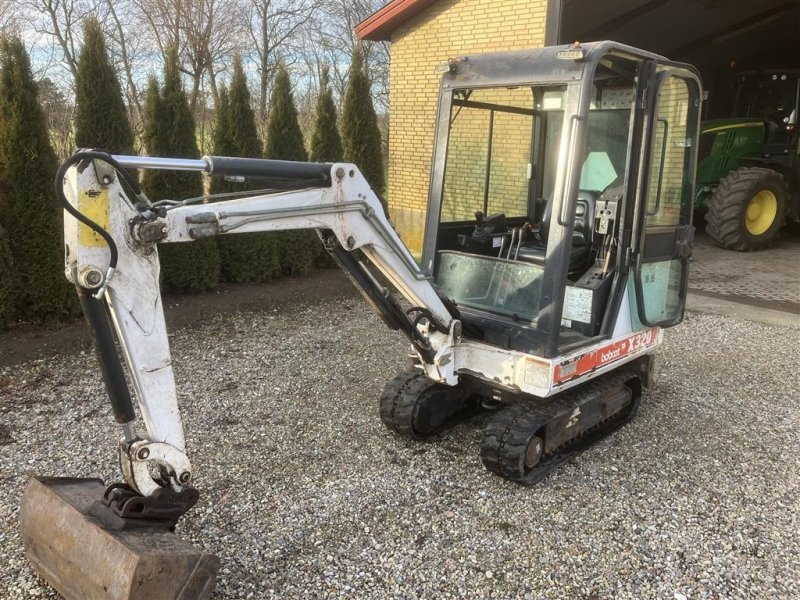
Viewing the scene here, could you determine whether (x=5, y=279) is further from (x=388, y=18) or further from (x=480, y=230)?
(x=388, y=18)

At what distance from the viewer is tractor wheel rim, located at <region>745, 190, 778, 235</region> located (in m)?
11.3

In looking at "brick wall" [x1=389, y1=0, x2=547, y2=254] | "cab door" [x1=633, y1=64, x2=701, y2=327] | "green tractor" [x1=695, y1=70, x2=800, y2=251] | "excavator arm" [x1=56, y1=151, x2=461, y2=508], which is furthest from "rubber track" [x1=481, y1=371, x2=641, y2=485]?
"green tractor" [x1=695, y1=70, x2=800, y2=251]

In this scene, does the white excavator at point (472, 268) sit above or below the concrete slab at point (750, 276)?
above

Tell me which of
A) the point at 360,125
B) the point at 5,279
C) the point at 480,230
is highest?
the point at 360,125

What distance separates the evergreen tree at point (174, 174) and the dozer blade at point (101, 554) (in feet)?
16.0

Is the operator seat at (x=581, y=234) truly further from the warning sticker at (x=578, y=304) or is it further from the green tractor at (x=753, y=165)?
the green tractor at (x=753, y=165)

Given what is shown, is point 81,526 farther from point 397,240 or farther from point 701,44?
point 701,44

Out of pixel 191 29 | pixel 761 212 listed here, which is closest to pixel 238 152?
pixel 761 212

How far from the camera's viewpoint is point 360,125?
30.9ft

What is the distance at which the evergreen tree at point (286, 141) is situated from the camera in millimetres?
8562

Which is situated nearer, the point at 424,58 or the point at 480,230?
the point at 480,230

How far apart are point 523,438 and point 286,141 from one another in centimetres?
626

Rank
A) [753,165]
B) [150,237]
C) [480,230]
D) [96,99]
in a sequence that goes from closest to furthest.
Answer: [150,237] → [480,230] → [96,99] → [753,165]

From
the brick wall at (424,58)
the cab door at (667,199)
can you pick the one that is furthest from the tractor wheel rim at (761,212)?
the cab door at (667,199)
